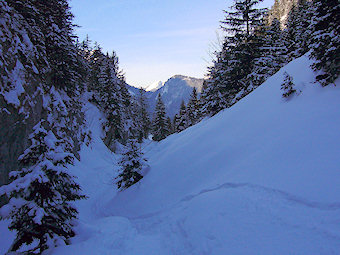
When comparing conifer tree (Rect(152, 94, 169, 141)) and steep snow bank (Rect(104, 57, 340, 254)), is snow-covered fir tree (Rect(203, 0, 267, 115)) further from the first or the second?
conifer tree (Rect(152, 94, 169, 141))

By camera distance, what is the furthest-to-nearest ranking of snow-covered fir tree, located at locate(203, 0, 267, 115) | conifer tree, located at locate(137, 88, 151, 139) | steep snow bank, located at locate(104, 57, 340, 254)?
conifer tree, located at locate(137, 88, 151, 139), snow-covered fir tree, located at locate(203, 0, 267, 115), steep snow bank, located at locate(104, 57, 340, 254)

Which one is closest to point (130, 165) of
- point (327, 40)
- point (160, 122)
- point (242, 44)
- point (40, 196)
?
point (40, 196)

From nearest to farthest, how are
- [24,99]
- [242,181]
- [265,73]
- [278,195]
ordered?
[278,195] < [242,181] < [24,99] < [265,73]

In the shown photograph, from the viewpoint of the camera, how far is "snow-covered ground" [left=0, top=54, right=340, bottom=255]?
363cm

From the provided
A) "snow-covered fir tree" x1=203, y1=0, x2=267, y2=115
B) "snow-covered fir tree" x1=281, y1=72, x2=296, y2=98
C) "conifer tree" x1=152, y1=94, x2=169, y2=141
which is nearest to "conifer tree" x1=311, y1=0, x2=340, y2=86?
"snow-covered fir tree" x1=281, y1=72, x2=296, y2=98

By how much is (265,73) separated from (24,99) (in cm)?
1747

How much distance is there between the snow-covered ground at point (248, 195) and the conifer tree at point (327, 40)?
1.94 ft

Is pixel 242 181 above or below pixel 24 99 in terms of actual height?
below

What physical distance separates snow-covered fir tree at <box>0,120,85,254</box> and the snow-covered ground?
504 millimetres

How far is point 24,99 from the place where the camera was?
33.3 ft

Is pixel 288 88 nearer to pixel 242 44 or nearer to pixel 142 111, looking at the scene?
pixel 242 44

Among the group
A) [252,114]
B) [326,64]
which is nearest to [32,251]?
[252,114]

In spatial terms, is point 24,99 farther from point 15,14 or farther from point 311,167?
point 311,167

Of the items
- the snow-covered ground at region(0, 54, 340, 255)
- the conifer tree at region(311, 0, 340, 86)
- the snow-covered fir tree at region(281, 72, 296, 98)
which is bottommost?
the snow-covered ground at region(0, 54, 340, 255)
